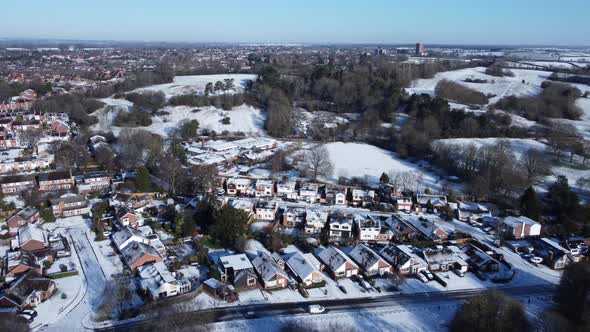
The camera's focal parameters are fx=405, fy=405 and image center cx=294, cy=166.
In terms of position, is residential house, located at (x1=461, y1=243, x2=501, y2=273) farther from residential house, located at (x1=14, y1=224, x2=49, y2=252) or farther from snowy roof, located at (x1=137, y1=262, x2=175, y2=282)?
residential house, located at (x1=14, y1=224, x2=49, y2=252)

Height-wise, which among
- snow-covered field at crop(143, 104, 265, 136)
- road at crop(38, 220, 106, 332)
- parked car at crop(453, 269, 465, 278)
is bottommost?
parked car at crop(453, 269, 465, 278)

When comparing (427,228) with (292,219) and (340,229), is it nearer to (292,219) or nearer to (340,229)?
(340,229)

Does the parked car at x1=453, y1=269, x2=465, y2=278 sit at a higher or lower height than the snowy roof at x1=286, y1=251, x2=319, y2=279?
lower

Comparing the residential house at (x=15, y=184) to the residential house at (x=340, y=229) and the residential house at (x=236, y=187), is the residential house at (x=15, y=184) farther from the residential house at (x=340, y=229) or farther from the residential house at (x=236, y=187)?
the residential house at (x=340, y=229)

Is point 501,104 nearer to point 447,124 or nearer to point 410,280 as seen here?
point 447,124

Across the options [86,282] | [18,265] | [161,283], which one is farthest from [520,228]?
[18,265]

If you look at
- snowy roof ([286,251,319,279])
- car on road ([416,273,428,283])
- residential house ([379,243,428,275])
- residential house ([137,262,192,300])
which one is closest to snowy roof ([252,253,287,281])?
snowy roof ([286,251,319,279])

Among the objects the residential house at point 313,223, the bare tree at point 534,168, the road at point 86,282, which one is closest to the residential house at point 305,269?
the residential house at point 313,223
